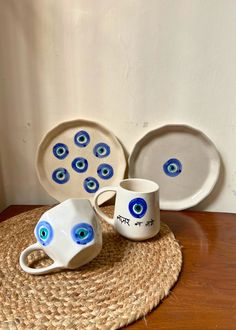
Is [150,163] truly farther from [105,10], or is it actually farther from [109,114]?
[105,10]

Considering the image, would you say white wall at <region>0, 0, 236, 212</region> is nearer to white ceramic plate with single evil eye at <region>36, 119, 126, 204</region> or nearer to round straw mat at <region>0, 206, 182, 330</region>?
white ceramic plate with single evil eye at <region>36, 119, 126, 204</region>

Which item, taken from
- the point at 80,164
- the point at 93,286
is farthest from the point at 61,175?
the point at 93,286

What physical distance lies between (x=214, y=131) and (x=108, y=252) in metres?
0.40

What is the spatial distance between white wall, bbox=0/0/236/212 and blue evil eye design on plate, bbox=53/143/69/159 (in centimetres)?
6

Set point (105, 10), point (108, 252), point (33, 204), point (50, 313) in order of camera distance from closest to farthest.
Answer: point (50, 313) < point (108, 252) < point (105, 10) < point (33, 204)

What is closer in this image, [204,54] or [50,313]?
[50,313]

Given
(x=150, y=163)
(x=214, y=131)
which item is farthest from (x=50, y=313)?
(x=214, y=131)

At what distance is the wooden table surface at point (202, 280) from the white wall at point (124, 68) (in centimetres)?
12

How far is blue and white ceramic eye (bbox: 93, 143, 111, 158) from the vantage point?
0.71 meters

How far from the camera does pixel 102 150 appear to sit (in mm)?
707

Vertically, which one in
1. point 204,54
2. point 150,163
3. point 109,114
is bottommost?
point 150,163

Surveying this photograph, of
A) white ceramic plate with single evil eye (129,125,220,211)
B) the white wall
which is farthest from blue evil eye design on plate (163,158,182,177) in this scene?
the white wall

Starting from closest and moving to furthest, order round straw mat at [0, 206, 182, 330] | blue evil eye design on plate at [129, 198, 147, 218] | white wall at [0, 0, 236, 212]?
round straw mat at [0, 206, 182, 330], blue evil eye design on plate at [129, 198, 147, 218], white wall at [0, 0, 236, 212]

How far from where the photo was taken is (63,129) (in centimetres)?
71
